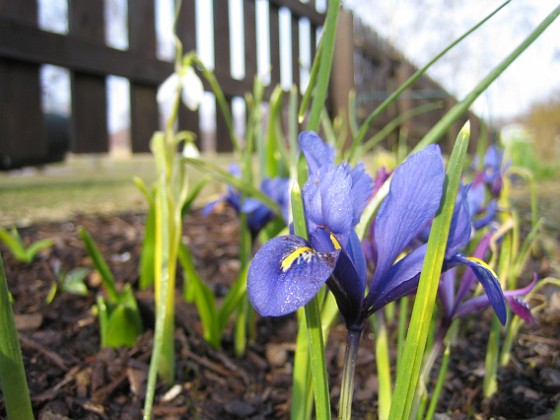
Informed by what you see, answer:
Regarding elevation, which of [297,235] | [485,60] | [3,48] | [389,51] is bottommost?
[297,235]

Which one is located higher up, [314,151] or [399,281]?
[314,151]

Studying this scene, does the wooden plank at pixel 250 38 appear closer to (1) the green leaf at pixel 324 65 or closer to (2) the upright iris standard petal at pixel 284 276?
(1) the green leaf at pixel 324 65

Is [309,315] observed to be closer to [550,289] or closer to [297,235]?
[297,235]

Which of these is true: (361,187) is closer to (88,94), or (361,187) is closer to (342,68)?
(88,94)

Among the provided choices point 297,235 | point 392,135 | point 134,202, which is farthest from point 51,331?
point 392,135

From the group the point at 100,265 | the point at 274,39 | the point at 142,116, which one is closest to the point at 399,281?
the point at 100,265
